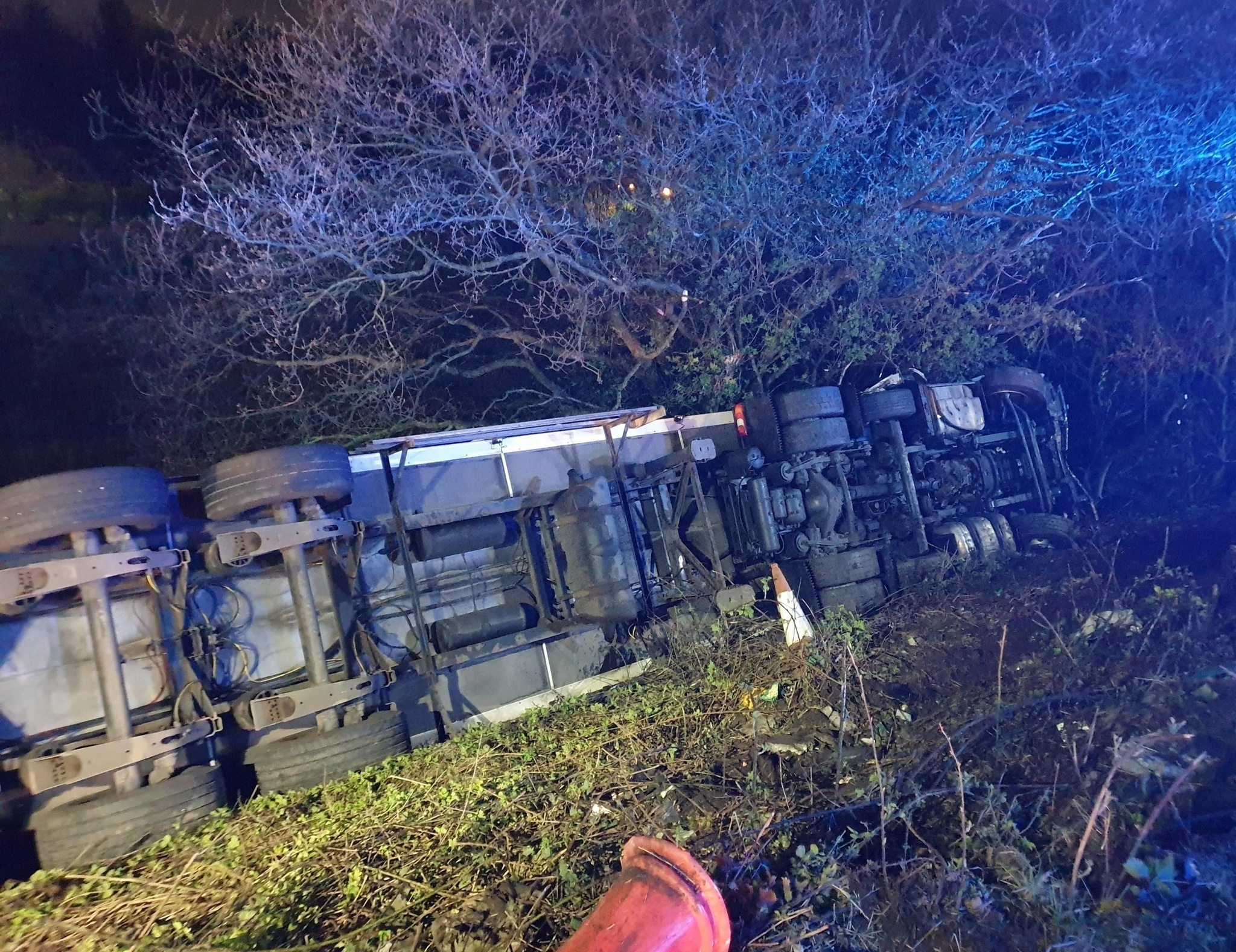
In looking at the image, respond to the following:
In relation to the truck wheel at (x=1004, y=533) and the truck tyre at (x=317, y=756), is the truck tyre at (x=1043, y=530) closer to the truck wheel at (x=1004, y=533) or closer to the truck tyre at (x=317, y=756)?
the truck wheel at (x=1004, y=533)

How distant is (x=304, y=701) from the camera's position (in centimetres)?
431

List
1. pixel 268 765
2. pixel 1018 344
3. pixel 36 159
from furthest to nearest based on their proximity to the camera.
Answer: pixel 1018 344, pixel 36 159, pixel 268 765

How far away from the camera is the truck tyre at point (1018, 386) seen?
879 cm

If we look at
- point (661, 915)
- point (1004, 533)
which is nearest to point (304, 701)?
point (661, 915)

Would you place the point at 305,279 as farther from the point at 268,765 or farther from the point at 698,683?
the point at 698,683

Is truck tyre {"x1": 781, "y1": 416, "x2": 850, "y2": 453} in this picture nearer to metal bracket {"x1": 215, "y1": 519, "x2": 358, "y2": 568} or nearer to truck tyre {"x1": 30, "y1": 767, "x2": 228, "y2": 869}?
metal bracket {"x1": 215, "y1": 519, "x2": 358, "y2": 568}

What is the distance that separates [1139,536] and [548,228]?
8.32 meters

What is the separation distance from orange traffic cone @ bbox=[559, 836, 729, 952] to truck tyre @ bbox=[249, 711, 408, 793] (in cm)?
229

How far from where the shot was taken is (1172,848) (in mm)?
3428

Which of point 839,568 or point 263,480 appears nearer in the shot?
point 263,480

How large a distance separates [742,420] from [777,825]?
4.39m

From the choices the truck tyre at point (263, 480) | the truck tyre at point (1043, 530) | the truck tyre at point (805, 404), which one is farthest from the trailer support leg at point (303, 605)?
the truck tyre at point (1043, 530)

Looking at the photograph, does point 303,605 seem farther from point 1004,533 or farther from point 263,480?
point 1004,533

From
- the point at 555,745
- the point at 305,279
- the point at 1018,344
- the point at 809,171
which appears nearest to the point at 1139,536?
the point at 1018,344
